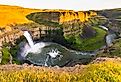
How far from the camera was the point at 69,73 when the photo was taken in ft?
26.3

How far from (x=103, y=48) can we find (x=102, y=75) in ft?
3.19

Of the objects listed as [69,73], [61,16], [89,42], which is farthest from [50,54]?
[61,16]

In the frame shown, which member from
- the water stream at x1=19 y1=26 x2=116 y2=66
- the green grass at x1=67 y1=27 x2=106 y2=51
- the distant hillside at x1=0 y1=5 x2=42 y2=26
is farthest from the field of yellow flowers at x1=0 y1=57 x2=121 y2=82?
the distant hillside at x1=0 y1=5 x2=42 y2=26

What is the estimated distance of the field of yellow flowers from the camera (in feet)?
25.6

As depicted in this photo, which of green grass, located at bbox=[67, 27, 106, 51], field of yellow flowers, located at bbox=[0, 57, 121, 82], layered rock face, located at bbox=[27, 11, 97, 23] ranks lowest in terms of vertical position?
field of yellow flowers, located at bbox=[0, 57, 121, 82]

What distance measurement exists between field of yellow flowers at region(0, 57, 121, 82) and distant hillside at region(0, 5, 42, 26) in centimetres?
121

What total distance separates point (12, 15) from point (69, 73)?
68.8 inches

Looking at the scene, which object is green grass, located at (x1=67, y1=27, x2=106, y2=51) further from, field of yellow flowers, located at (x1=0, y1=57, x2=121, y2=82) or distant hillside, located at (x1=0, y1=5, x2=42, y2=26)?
distant hillside, located at (x1=0, y1=5, x2=42, y2=26)

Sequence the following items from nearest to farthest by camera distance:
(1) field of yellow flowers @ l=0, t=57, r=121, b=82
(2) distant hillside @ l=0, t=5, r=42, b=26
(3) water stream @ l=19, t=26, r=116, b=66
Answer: (1) field of yellow flowers @ l=0, t=57, r=121, b=82
(3) water stream @ l=19, t=26, r=116, b=66
(2) distant hillside @ l=0, t=5, r=42, b=26

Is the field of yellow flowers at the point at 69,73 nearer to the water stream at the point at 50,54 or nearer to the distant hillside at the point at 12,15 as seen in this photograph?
the water stream at the point at 50,54

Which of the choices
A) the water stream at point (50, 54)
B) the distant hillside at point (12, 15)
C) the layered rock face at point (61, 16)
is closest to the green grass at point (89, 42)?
the water stream at point (50, 54)

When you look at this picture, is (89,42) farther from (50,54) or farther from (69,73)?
(69,73)

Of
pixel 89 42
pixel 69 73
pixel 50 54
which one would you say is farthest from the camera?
pixel 89 42

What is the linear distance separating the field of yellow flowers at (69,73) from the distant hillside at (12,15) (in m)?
1.21
